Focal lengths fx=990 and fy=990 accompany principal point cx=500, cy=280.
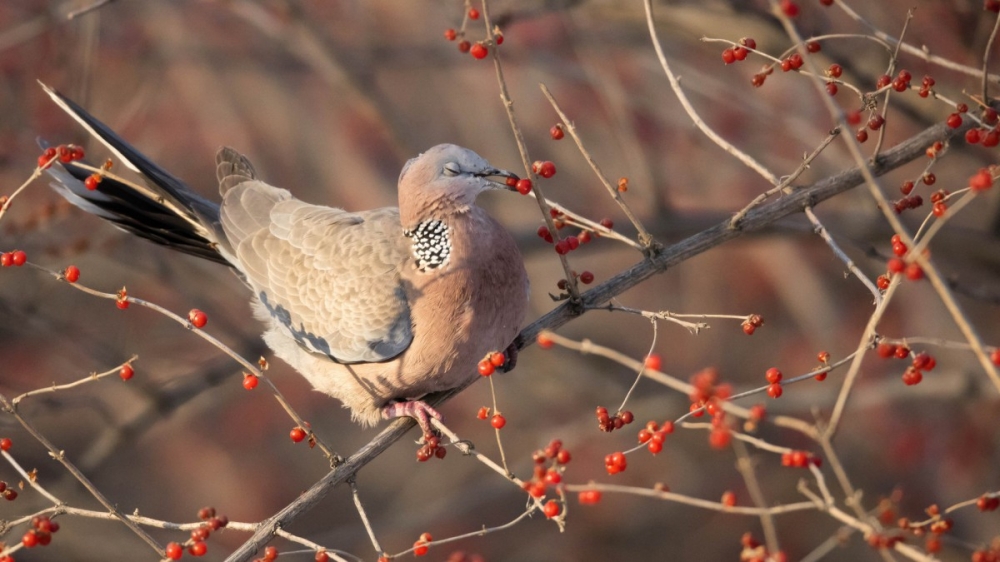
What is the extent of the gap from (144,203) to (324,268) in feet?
2.85

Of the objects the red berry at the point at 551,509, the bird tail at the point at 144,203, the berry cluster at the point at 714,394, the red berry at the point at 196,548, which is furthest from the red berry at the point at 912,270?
the bird tail at the point at 144,203

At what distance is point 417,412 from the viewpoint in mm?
3576

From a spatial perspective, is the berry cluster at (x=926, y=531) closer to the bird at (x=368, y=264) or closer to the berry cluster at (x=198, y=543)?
the bird at (x=368, y=264)

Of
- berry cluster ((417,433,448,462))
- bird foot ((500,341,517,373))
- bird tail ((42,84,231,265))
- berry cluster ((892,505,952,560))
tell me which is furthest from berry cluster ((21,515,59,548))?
berry cluster ((892,505,952,560))

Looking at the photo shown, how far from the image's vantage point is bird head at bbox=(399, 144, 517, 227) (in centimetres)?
337

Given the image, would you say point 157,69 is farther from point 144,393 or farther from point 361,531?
point 361,531

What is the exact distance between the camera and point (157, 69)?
753cm

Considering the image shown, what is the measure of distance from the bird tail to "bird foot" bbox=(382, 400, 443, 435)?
1139 mm

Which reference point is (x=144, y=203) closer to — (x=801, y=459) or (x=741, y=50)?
(x=741, y=50)

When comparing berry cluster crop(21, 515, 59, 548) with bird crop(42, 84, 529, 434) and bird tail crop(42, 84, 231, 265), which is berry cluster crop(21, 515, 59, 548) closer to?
bird crop(42, 84, 529, 434)

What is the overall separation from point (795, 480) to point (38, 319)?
5.89 m

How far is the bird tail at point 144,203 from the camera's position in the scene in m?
3.96

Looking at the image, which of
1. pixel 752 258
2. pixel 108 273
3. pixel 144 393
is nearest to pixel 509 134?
pixel 752 258

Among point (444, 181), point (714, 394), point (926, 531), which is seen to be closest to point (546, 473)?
point (714, 394)
